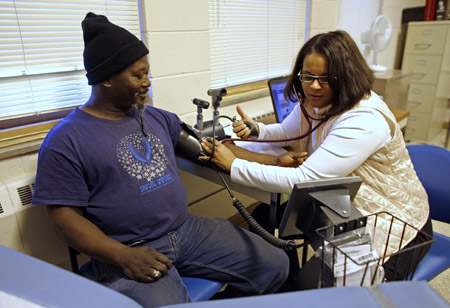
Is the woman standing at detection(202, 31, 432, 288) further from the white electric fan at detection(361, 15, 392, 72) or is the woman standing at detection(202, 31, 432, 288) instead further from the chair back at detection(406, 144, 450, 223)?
the white electric fan at detection(361, 15, 392, 72)

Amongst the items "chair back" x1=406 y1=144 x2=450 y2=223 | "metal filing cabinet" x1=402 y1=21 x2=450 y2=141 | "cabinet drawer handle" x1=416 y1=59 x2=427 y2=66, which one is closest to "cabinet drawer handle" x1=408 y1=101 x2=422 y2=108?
"metal filing cabinet" x1=402 y1=21 x2=450 y2=141

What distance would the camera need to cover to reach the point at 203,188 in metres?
1.98

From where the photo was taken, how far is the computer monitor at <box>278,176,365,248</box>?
632 millimetres

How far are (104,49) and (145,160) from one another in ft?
1.20

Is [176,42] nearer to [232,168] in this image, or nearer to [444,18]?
[232,168]

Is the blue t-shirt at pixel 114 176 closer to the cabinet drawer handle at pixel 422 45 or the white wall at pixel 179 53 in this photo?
the white wall at pixel 179 53

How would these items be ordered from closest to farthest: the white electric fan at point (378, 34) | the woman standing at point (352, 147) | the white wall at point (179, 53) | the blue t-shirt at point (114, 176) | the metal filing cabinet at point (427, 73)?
the blue t-shirt at point (114, 176)
the woman standing at point (352, 147)
the white wall at point (179, 53)
the white electric fan at point (378, 34)
the metal filing cabinet at point (427, 73)

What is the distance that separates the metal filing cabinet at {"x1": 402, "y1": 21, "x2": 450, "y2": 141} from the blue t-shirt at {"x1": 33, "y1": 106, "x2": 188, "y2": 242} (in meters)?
3.57

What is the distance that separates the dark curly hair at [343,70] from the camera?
3.54 feet

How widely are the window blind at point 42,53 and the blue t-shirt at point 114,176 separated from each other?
37 cm

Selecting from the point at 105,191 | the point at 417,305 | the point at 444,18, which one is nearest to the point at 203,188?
the point at 105,191

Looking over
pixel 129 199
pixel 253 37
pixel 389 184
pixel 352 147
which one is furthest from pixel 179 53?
pixel 389 184

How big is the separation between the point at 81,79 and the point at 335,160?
3.65 ft

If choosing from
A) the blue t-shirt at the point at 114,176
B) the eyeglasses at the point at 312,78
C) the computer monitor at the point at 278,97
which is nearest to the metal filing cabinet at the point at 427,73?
the computer monitor at the point at 278,97
